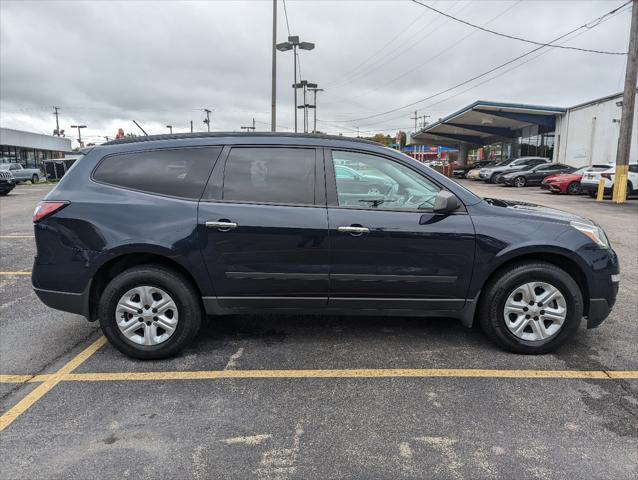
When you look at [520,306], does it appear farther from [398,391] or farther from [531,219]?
[398,391]

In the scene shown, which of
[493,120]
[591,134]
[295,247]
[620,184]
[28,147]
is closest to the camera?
[295,247]

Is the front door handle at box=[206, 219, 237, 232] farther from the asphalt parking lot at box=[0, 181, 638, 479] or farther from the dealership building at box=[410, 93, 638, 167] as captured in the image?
the dealership building at box=[410, 93, 638, 167]

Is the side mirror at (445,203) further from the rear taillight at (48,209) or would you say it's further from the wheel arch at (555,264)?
the rear taillight at (48,209)

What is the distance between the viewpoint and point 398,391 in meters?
3.19

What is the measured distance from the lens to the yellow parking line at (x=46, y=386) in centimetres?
291

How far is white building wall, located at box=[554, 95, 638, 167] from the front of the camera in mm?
24147

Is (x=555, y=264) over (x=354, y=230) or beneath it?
beneath

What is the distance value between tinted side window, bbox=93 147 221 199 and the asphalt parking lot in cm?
137

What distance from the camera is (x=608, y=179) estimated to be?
17953 millimetres

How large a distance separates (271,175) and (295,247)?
619 millimetres

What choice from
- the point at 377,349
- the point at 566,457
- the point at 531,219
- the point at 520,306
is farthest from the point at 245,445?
the point at 531,219

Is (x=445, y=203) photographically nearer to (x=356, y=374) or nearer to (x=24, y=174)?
(x=356, y=374)

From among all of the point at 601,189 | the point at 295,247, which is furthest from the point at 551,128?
the point at 295,247

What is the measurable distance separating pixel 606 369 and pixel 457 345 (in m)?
1.09
